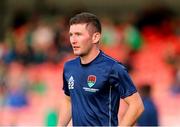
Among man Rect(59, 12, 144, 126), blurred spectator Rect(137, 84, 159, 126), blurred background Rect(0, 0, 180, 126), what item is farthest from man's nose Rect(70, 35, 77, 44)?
blurred background Rect(0, 0, 180, 126)

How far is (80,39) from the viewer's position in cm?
685

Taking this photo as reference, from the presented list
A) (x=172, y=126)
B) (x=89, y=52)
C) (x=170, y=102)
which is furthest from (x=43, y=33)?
(x=89, y=52)

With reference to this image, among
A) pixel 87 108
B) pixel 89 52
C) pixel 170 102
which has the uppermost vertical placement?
pixel 89 52

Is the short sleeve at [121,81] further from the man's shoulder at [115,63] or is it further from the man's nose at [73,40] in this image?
the man's nose at [73,40]

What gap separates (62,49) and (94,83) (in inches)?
585

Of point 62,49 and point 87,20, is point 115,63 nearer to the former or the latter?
point 87,20

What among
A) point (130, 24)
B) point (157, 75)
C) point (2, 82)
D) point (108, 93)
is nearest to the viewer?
point (108, 93)

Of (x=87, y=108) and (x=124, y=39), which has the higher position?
(x=87, y=108)

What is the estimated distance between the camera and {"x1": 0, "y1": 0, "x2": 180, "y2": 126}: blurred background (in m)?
17.5

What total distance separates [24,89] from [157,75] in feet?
11.0

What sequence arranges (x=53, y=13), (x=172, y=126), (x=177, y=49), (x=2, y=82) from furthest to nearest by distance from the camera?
(x=53, y=13) < (x=177, y=49) < (x=2, y=82) < (x=172, y=126)

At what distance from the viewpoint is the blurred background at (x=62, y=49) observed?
17.5 m

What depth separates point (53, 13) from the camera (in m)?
26.2

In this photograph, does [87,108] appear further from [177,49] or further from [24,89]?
[177,49]
